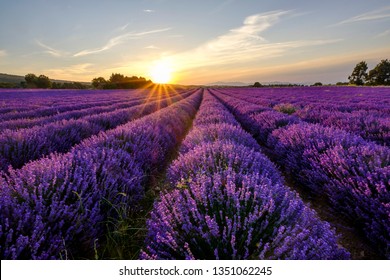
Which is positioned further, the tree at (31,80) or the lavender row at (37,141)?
the tree at (31,80)

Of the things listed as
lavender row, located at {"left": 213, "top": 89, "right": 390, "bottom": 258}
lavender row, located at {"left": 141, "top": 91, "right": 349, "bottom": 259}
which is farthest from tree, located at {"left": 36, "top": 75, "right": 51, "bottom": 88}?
lavender row, located at {"left": 141, "top": 91, "right": 349, "bottom": 259}

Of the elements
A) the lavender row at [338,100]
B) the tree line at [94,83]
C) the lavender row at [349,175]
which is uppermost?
the tree line at [94,83]

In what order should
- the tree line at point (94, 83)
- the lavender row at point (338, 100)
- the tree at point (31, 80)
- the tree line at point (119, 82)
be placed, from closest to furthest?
the lavender row at point (338, 100) → the tree at point (31, 80) → the tree line at point (94, 83) → the tree line at point (119, 82)

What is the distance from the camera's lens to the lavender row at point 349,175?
2061 mm

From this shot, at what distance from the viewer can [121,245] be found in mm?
2000

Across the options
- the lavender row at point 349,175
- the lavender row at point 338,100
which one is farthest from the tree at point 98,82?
the lavender row at point 349,175

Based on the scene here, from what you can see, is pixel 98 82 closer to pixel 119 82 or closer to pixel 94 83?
pixel 94 83

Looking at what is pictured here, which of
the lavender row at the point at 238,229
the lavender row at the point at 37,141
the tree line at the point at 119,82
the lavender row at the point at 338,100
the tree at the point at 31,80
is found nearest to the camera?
the lavender row at the point at 238,229

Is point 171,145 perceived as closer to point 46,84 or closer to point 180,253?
point 180,253

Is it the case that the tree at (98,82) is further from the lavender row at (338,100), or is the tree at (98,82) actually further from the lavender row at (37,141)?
the lavender row at (37,141)

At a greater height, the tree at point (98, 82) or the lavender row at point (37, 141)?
the tree at point (98, 82)
